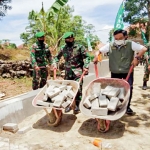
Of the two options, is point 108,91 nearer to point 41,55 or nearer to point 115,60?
point 115,60

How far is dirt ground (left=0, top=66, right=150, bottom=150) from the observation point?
3.41 m

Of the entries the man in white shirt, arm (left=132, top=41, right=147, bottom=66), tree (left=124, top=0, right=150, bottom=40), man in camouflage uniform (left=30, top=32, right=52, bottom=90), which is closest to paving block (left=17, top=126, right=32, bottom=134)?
man in camouflage uniform (left=30, top=32, right=52, bottom=90)

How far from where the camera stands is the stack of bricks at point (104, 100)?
3.62m

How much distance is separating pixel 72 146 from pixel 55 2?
6931 millimetres

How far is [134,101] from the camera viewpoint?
239 inches

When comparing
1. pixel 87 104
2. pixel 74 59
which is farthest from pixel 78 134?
pixel 74 59

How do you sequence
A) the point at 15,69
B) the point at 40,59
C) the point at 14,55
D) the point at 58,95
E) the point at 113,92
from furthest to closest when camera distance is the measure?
1. the point at 14,55
2. the point at 15,69
3. the point at 40,59
4. the point at 58,95
5. the point at 113,92

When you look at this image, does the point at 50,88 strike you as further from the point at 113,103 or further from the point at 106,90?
the point at 113,103

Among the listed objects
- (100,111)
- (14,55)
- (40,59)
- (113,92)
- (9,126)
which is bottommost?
(9,126)

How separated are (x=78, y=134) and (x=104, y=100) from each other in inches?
28.4

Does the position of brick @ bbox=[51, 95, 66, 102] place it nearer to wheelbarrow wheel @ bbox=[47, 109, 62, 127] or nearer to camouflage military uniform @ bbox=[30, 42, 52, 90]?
wheelbarrow wheel @ bbox=[47, 109, 62, 127]

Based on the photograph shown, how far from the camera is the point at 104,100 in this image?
12.4 ft

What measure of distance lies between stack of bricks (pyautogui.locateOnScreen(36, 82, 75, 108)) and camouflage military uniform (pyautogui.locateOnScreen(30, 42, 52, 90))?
122 cm

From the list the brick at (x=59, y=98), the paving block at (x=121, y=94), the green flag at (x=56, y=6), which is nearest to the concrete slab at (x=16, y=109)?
the brick at (x=59, y=98)
